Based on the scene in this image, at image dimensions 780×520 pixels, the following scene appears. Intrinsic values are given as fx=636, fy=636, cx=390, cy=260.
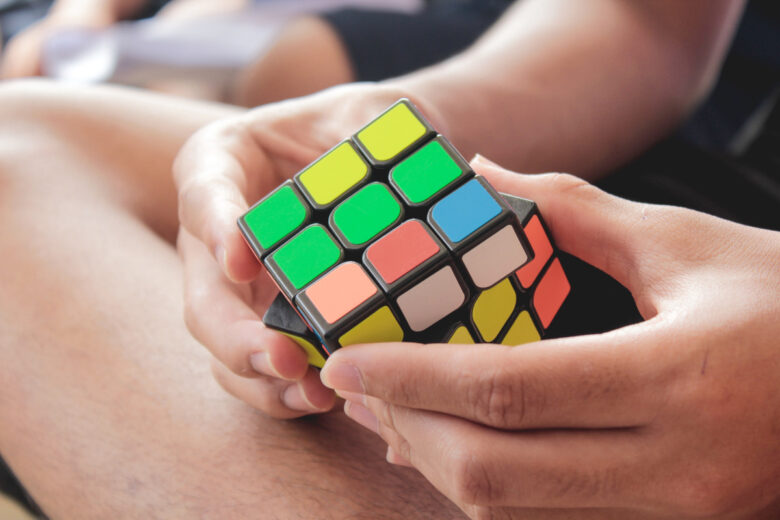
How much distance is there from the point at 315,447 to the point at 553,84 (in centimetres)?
76

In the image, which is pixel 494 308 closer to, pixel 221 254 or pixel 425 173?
pixel 425 173

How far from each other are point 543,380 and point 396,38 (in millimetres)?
1034

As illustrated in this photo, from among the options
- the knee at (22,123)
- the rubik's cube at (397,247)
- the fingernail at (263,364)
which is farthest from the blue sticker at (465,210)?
the knee at (22,123)

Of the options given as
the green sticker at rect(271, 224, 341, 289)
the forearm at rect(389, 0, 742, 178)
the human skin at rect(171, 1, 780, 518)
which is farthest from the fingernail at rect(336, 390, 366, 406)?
the forearm at rect(389, 0, 742, 178)

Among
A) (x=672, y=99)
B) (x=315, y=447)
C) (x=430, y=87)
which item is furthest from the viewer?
(x=672, y=99)

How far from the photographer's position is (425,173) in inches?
24.4

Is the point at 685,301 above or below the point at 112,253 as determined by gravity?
above

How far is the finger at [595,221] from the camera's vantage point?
1.86ft

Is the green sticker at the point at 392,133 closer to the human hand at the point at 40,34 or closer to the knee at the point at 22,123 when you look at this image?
the knee at the point at 22,123

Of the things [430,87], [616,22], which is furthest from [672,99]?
[430,87]

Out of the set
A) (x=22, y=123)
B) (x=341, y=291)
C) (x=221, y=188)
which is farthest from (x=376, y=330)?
(x=22, y=123)

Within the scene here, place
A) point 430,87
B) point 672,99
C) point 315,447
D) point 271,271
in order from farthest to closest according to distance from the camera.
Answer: point 672,99, point 430,87, point 315,447, point 271,271

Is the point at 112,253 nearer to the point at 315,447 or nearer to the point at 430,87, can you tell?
the point at 315,447

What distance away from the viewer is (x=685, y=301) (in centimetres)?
52
